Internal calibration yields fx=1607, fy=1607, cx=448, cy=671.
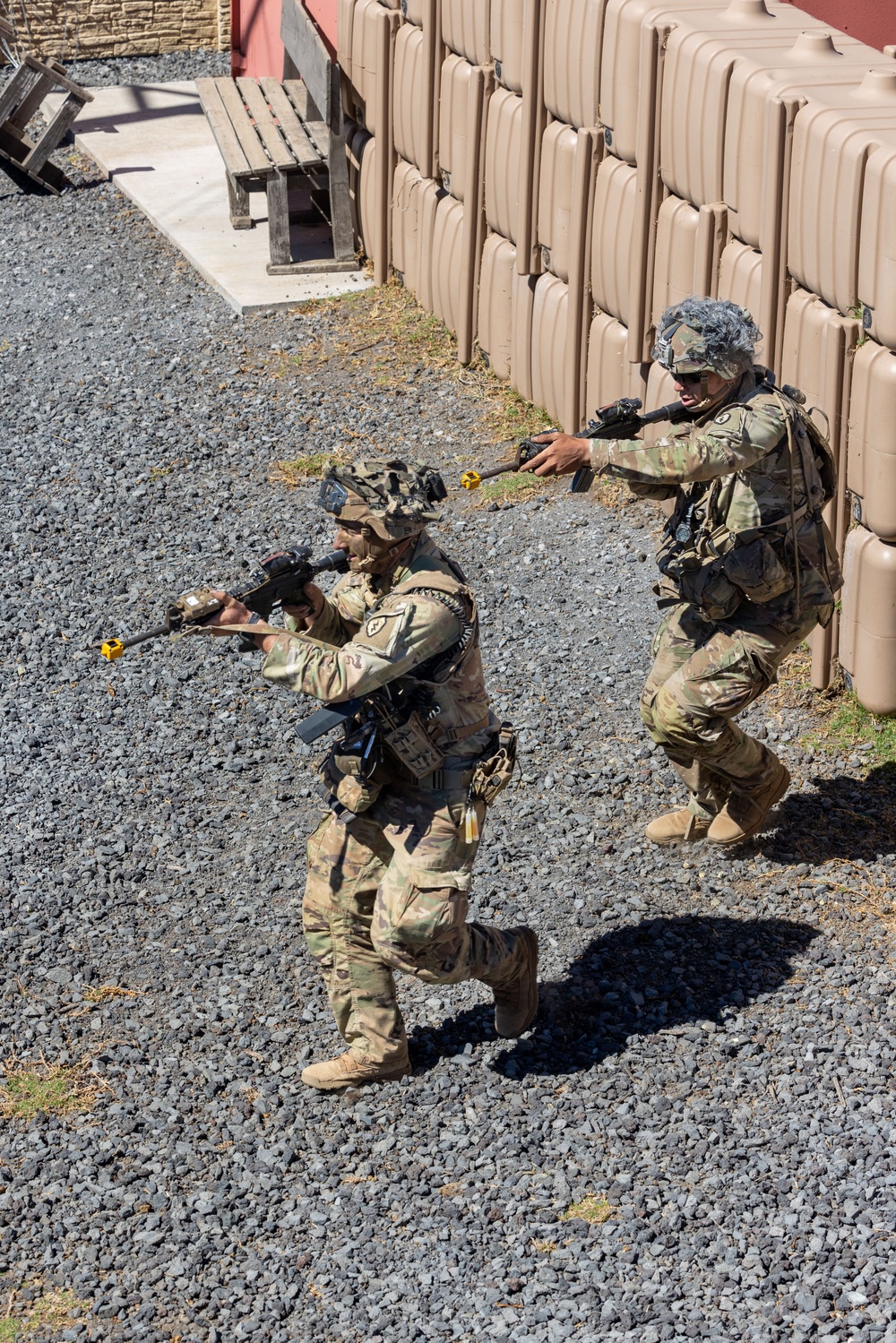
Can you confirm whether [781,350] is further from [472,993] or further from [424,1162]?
[424,1162]

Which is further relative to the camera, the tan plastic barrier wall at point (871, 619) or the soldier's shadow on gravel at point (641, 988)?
the tan plastic barrier wall at point (871, 619)

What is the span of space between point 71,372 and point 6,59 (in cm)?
767

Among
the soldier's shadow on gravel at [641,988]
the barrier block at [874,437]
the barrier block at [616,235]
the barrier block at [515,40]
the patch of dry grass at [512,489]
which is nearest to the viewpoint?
the soldier's shadow on gravel at [641,988]

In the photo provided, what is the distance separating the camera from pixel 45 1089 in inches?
198

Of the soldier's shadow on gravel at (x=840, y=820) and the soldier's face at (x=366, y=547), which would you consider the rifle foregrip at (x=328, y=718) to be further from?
the soldier's shadow on gravel at (x=840, y=820)

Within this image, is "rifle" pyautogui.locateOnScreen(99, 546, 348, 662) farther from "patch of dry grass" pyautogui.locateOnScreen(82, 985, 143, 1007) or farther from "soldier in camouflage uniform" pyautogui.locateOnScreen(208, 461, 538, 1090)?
"patch of dry grass" pyautogui.locateOnScreen(82, 985, 143, 1007)

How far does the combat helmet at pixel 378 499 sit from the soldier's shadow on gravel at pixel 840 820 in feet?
7.34

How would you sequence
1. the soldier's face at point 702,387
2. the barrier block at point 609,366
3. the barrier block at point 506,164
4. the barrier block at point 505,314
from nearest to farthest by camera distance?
the soldier's face at point 702,387
the barrier block at point 609,366
the barrier block at point 506,164
the barrier block at point 505,314

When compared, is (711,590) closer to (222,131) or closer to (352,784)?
(352,784)

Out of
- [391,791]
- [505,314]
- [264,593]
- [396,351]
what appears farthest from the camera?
[396,351]

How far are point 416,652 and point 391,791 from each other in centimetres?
Result: 52

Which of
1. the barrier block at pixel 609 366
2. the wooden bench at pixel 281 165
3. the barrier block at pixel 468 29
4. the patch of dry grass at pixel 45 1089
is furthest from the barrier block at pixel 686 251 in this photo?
the patch of dry grass at pixel 45 1089

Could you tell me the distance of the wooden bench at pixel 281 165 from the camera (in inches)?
444

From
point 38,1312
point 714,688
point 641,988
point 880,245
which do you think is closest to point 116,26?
point 880,245
